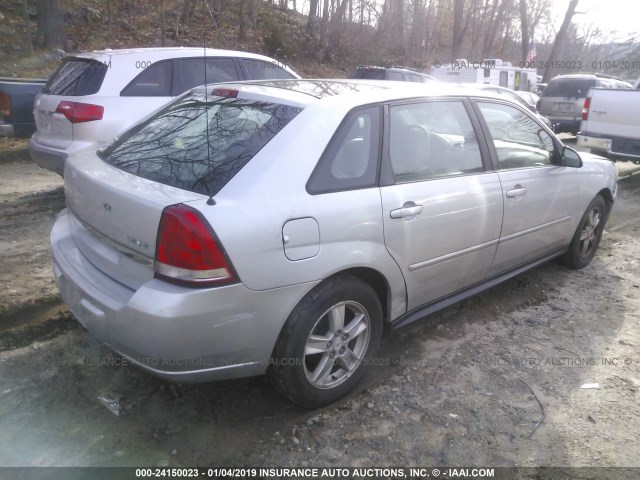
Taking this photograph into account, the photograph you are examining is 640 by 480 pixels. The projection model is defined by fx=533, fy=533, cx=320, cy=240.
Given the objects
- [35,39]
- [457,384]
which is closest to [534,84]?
[35,39]

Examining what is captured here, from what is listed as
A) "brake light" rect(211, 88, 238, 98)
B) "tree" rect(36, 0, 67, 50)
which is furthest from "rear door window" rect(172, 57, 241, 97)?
"tree" rect(36, 0, 67, 50)

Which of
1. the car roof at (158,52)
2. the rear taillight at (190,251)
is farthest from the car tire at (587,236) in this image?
the car roof at (158,52)

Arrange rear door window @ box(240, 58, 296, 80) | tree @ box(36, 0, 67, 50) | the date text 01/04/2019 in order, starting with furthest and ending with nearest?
the date text 01/04/2019
tree @ box(36, 0, 67, 50)
rear door window @ box(240, 58, 296, 80)

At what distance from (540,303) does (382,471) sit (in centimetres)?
242

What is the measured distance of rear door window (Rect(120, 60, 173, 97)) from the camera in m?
6.01

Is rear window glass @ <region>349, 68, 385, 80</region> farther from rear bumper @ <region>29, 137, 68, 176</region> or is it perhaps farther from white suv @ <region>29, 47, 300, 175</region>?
rear bumper @ <region>29, 137, 68, 176</region>

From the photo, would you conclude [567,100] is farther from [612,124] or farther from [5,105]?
[5,105]

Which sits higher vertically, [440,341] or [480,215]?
[480,215]

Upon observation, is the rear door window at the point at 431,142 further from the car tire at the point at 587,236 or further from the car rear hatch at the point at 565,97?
the car rear hatch at the point at 565,97

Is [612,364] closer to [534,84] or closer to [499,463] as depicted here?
[499,463]

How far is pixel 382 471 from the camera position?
2514 mm

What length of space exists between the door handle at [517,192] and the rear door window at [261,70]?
4098mm

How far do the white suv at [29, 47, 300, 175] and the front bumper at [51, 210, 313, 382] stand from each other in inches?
138

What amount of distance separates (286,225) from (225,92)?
1183 millimetres
